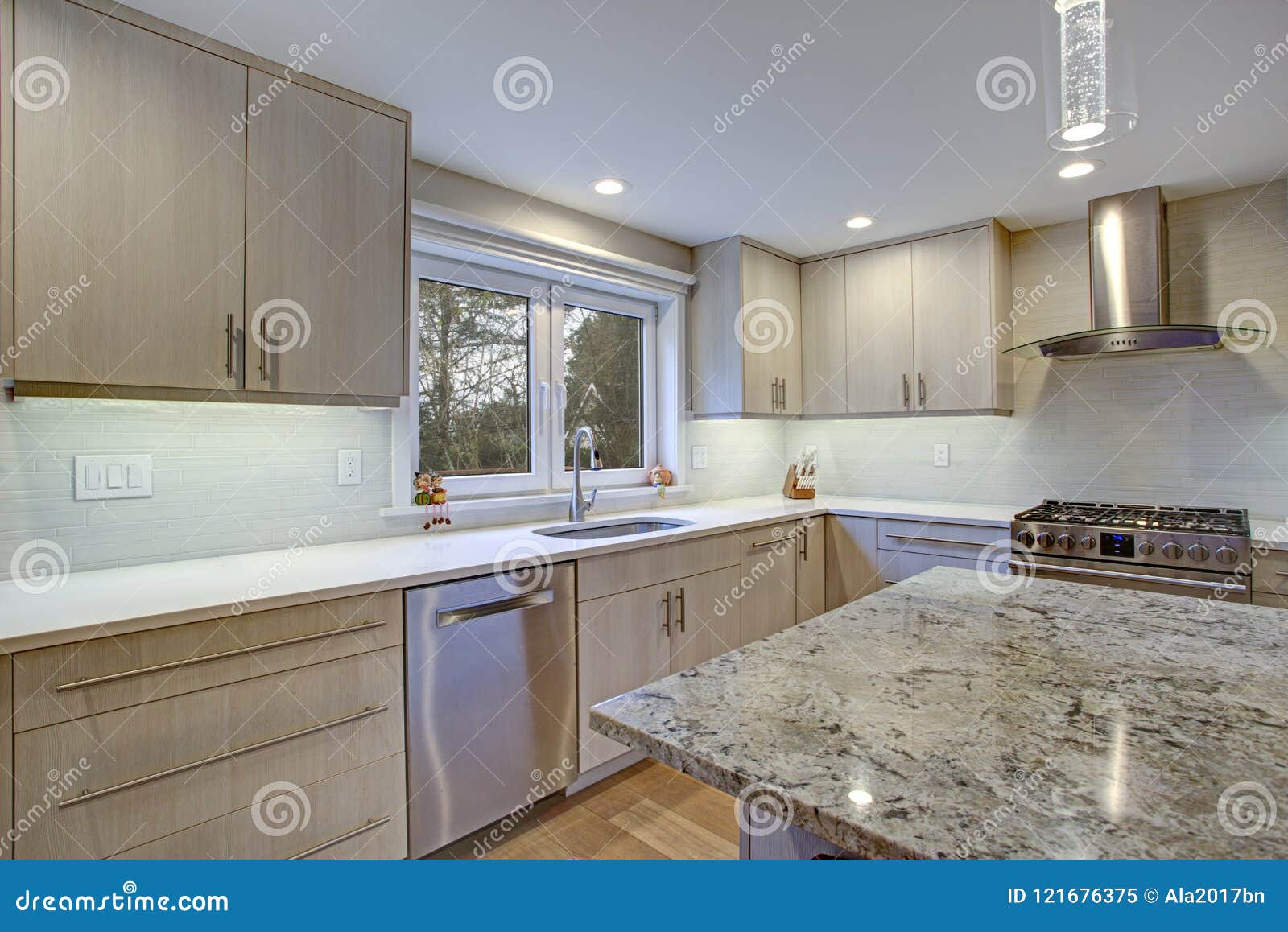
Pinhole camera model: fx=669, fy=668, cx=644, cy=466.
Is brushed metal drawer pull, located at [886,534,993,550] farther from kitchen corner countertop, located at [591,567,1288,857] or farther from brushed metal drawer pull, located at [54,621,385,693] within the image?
brushed metal drawer pull, located at [54,621,385,693]

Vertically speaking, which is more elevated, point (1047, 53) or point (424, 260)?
point (424, 260)

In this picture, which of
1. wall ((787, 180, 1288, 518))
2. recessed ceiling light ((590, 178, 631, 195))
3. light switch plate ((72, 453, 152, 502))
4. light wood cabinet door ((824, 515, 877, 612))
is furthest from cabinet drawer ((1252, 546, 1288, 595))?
light switch plate ((72, 453, 152, 502))

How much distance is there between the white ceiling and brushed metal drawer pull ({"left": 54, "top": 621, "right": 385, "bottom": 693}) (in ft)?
4.88

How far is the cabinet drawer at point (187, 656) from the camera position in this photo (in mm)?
1286

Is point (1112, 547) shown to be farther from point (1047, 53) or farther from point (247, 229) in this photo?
point (247, 229)

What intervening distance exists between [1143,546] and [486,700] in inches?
95.5

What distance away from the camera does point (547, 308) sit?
9.82ft

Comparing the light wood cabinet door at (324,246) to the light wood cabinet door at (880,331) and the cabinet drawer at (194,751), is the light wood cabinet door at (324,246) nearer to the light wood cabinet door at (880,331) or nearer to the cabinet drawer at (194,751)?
→ the cabinet drawer at (194,751)

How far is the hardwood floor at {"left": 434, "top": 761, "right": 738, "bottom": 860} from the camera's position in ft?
6.66

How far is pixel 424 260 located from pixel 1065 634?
2.38m

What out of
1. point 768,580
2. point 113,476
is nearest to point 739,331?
point 768,580
